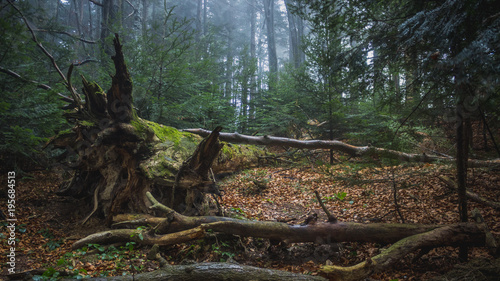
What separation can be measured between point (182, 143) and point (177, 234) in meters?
2.72

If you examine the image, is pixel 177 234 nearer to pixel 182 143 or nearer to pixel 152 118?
pixel 182 143

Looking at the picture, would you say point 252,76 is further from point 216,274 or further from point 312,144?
point 216,274

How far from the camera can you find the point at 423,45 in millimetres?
4051

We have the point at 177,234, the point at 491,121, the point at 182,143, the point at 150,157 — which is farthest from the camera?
the point at 182,143

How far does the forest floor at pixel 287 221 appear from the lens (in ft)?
11.4

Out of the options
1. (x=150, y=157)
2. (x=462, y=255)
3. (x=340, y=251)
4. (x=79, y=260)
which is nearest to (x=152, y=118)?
(x=150, y=157)

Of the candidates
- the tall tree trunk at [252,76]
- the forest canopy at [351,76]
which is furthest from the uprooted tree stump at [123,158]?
the tall tree trunk at [252,76]

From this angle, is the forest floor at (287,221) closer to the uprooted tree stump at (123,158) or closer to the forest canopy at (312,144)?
the forest canopy at (312,144)

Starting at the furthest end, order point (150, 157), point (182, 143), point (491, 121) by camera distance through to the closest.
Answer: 1. point (182, 143)
2. point (150, 157)
3. point (491, 121)

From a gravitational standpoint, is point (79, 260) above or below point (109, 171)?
below

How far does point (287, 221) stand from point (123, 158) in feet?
12.8

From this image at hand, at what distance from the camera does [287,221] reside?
496 centimetres

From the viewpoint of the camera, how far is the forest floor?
348cm

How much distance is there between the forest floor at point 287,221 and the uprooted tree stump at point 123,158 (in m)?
0.72
